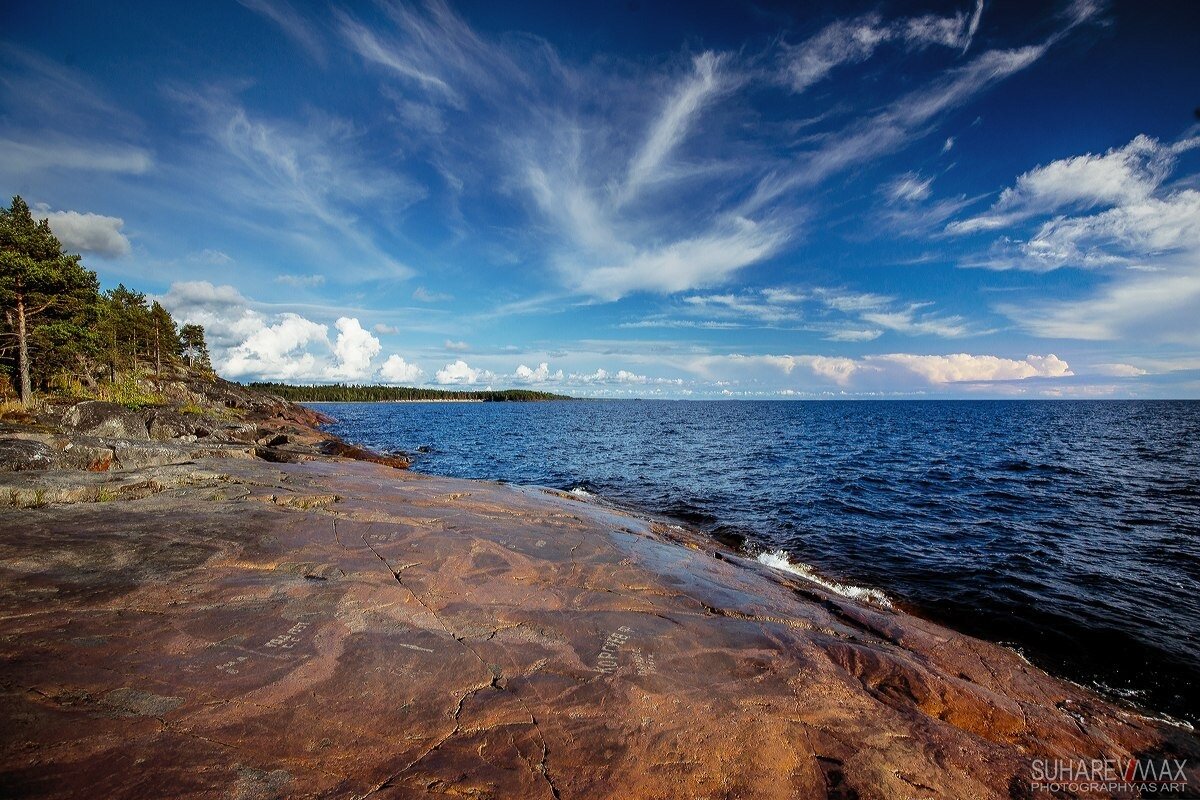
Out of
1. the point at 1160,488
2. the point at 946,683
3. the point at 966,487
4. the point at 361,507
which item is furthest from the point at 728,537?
the point at 1160,488

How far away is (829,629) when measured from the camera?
27.0ft

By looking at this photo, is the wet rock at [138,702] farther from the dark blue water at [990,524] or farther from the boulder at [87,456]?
the dark blue water at [990,524]

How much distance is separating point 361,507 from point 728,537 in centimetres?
1320

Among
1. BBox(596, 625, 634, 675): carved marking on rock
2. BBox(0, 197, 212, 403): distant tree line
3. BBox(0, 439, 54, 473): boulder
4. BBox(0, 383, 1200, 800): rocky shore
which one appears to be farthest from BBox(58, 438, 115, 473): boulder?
BBox(0, 197, 212, 403): distant tree line

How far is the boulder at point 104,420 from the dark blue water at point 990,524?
15.5 metres

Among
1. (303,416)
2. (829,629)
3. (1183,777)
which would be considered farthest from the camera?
(303,416)

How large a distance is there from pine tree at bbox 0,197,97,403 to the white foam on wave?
3853cm

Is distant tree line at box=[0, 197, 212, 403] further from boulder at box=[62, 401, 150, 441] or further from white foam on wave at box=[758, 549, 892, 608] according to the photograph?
white foam on wave at box=[758, 549, 892, 608]

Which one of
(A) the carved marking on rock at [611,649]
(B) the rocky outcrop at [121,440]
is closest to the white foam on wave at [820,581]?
(A) the carved marking on rock at [611,649]

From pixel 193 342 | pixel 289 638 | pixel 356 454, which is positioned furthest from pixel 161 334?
pixel 289 638

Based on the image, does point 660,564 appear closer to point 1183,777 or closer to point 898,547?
point 1183,777

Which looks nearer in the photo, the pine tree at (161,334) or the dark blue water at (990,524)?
the dark blue water at (990,524)

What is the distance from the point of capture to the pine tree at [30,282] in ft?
86.1

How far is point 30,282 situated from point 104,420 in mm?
14115
